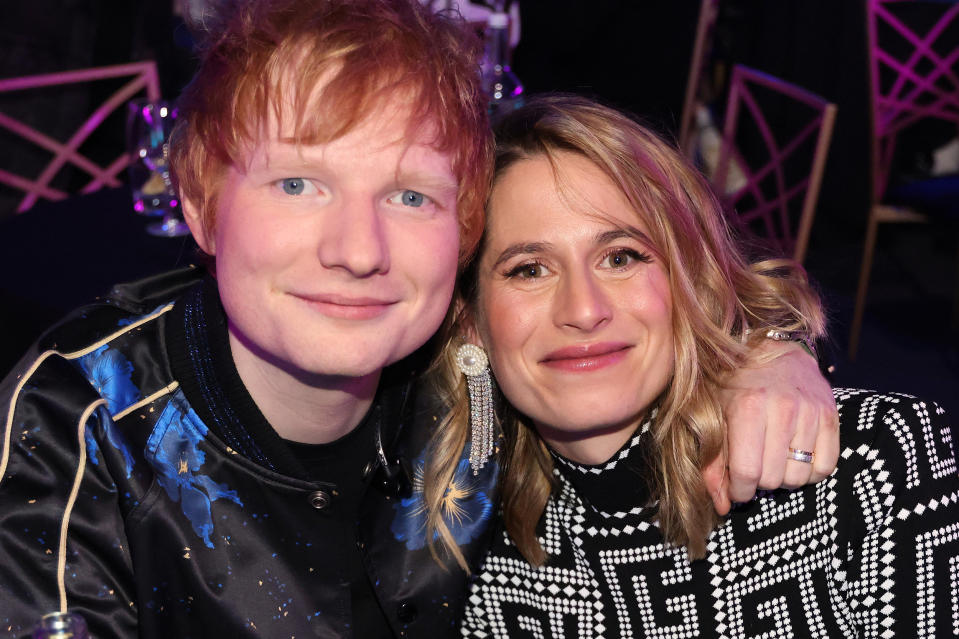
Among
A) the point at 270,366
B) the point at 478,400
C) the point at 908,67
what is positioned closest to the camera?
the point at 270,366

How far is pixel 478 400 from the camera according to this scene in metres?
1.80

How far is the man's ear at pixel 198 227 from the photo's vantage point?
1.55 m

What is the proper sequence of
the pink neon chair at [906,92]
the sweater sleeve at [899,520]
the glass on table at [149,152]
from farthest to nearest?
the pink neon chair at [906,92] → the glass on table at [149,152] → the sweater sleeve at [899,520]

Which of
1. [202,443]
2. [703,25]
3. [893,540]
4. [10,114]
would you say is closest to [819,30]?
[703,25]

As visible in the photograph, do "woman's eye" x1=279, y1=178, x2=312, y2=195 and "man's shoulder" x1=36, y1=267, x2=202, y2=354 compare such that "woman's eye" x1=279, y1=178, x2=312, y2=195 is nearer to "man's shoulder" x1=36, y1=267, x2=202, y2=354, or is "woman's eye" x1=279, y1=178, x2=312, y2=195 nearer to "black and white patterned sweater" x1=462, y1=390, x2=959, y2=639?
"man's shoulder" x1=36, y1=267, x2=202, y2=354

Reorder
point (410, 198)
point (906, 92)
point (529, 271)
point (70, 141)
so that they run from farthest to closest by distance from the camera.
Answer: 1. point (906, 92)
2. point (70, 141)
3. point (529, 271)
4. point (410, 198)

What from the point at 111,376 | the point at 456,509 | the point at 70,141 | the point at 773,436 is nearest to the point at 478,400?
the point at 456,509

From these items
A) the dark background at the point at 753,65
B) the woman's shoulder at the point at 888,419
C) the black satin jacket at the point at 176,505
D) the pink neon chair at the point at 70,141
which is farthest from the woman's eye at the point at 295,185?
the dark background at the point at 753,65

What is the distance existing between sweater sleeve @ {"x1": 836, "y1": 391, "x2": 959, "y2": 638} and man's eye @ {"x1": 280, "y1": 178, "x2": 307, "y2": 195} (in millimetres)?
975

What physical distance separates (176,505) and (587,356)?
26.3 inches

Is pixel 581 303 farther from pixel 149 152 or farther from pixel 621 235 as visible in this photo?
pixel 149 152

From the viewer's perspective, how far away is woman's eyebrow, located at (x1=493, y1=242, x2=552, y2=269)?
1.64 metres

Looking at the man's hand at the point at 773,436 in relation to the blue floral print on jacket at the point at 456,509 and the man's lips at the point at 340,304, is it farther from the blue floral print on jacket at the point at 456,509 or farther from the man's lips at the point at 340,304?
the man's lips at the point at 340,304

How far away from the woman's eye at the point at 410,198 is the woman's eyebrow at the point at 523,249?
229 millimetres
